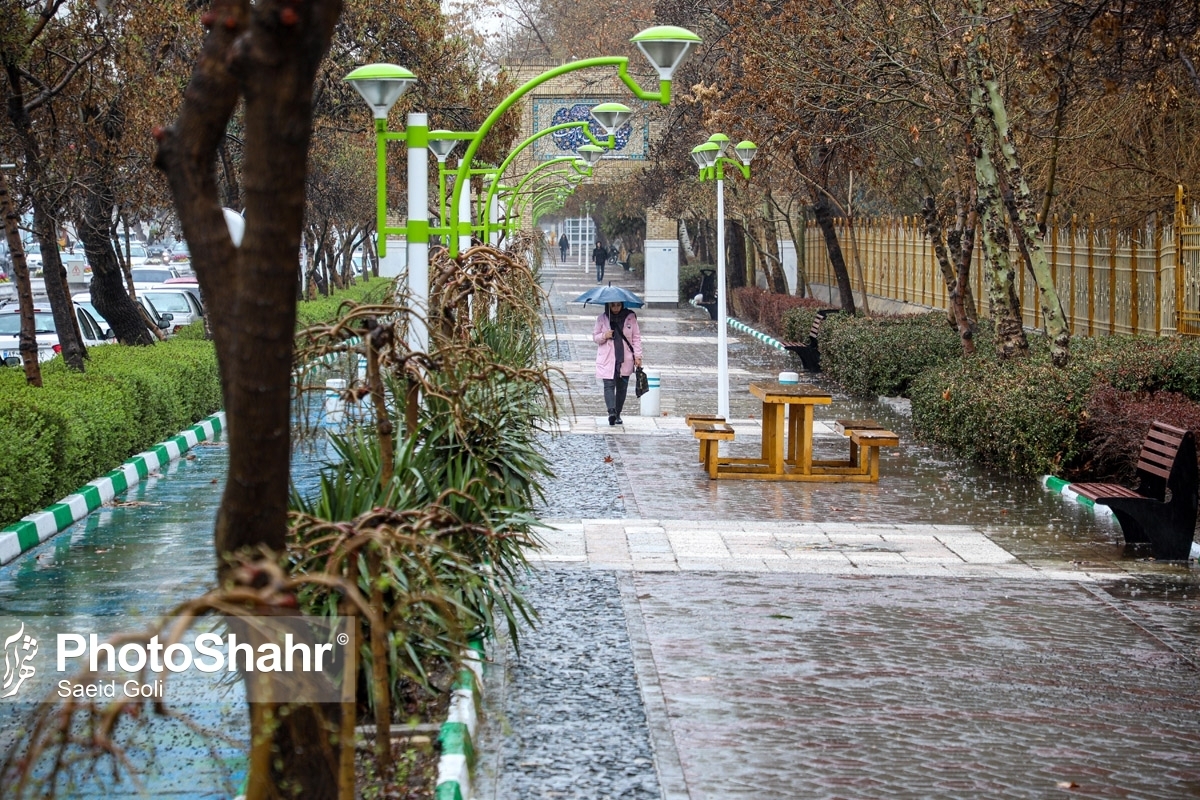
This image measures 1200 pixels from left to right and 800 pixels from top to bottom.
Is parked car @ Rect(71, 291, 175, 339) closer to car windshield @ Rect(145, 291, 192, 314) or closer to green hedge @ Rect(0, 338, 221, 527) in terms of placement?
car windshield @ Rect(145, 291, 192, 314)

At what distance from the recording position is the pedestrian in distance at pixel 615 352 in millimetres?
16938

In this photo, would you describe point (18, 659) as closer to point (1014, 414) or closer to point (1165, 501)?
point (1165, 501)

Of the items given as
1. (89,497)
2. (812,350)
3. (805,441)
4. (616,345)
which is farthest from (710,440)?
(812,350)

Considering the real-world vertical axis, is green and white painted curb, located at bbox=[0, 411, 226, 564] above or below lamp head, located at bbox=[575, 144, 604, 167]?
below

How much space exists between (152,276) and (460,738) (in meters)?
31.6

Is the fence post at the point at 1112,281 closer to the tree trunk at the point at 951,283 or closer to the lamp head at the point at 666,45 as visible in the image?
the tree trunk at the point at 951,283

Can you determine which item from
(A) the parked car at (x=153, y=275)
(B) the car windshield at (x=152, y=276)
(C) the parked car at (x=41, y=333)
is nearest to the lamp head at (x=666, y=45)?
(C) the parked car at (x=41, y=333)

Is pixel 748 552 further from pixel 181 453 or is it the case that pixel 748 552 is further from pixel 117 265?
pixel 117 265

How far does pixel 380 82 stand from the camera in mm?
11156

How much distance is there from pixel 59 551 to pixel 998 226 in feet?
32.2

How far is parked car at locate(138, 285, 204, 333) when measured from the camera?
27500mm

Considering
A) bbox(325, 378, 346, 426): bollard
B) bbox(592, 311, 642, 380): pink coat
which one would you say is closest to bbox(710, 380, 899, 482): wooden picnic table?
bbox(592, 311, 642, 380): pink coat

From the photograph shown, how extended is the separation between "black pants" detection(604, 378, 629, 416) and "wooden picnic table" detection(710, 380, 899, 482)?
3.10 metres

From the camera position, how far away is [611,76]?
39219 mm
